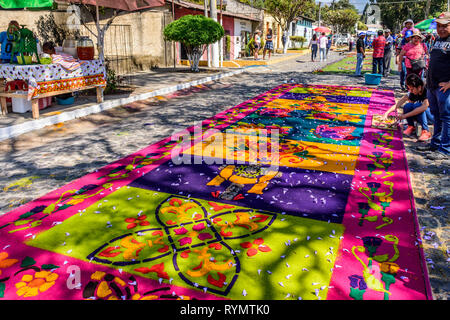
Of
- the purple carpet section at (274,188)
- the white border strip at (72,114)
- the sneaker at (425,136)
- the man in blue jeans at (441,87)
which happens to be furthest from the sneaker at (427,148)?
the white border strip at (72,114)

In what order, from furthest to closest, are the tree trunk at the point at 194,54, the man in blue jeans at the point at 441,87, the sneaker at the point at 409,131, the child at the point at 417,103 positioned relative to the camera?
1. the tree trunk at the point at 194,54
2. the sneaker at the point at 409,131
3. the child at the point at 417,103
4. the man in blue jeans at the point at 441,87

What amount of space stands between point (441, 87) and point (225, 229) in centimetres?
416

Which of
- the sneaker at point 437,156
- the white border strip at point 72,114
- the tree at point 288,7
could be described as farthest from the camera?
the tree at point 288,7

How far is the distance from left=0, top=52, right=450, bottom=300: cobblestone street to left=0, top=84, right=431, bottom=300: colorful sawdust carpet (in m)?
0.16

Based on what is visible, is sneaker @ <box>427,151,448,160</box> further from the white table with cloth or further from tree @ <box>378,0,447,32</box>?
tree @ <box>378,0,447,32</box>

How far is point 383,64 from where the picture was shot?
51.2 ft

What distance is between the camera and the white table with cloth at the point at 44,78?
23.1ft

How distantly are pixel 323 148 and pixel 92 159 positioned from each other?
381 cm

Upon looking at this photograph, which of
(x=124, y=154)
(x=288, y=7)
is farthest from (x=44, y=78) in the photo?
(x=288, y=7)

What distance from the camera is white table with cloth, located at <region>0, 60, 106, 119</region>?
7.05m

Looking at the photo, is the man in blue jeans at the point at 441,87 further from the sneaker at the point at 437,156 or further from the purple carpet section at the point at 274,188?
the purple carpet section at the point at 274,188

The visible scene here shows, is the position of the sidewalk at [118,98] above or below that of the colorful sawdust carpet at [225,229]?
above

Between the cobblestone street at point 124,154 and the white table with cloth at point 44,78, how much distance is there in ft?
2.40

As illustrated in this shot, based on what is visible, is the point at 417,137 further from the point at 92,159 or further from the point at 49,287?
the point at 49,287
